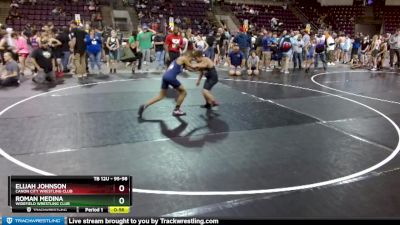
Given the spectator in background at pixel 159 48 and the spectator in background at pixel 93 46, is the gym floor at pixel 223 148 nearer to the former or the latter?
the spectator in background at pixel 93 46

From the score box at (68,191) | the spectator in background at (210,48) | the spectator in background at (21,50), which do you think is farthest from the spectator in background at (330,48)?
the score box at (68,191)

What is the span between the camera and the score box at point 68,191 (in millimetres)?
2914

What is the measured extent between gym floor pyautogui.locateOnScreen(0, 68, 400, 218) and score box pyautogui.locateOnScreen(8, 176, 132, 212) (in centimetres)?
110

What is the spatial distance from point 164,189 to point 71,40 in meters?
9.76

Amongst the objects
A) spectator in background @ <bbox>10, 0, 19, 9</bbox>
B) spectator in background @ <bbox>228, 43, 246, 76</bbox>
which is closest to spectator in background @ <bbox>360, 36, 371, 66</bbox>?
spectator in background @ <bbox>228, 43, 246, 76</bbox>

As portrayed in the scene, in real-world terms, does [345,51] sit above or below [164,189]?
above

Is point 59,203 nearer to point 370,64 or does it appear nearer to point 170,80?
point 170,80

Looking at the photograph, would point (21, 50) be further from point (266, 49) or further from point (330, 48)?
point (330, 48)

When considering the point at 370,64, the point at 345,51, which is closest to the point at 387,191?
the point at 370,64

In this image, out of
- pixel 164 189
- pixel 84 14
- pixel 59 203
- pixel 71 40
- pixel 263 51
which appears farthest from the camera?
pixel 84 14

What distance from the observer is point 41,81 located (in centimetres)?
1118

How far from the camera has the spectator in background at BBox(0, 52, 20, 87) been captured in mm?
10602

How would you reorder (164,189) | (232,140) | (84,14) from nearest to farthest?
(164,189), (232,140), (84,14)

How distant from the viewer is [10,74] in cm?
1073
